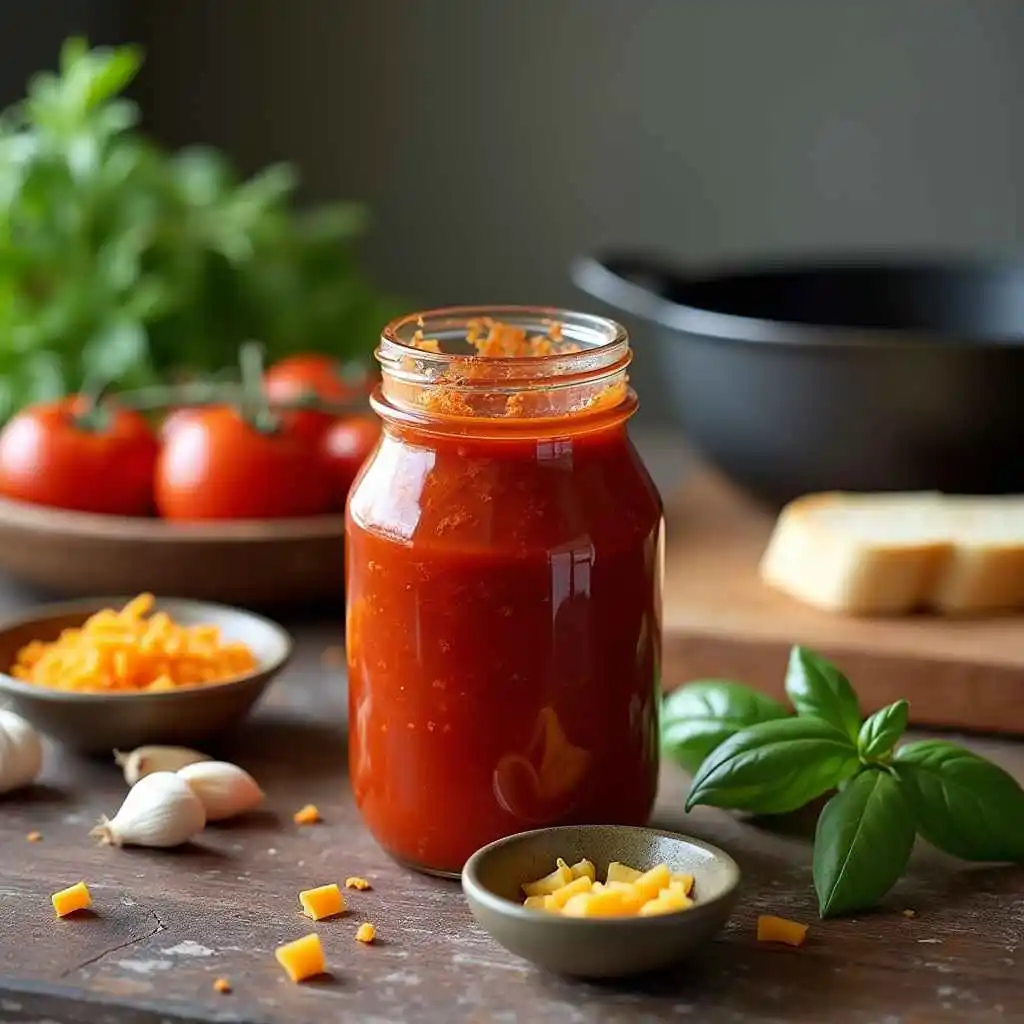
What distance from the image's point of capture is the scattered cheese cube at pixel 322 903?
1.14 meters

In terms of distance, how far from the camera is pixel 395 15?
3016 mm

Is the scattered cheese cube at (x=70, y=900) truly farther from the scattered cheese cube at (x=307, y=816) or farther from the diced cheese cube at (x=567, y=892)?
the diced cheese cube at (x=567, y=892)

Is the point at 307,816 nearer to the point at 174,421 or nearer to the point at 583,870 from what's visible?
the point at 583,870

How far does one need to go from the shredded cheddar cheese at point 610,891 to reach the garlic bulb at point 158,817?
11.7 inches

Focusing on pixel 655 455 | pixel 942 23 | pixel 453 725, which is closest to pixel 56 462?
pixel 453 725

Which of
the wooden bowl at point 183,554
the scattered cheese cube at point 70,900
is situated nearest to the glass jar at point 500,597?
the scattered cheese cube at point 70,900

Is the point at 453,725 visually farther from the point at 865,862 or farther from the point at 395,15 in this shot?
the point at 395,15

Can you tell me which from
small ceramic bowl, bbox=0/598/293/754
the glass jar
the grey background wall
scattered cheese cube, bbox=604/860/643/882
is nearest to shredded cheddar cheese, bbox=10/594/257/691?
small ceramic bowl, bbox=0/598/293/754

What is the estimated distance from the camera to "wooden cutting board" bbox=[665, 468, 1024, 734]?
147 cm

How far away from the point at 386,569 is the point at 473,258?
205 centimetres

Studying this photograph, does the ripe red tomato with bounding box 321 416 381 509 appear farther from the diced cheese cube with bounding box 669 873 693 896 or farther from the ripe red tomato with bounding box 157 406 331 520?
the diced cheese cube with bounding box 669 873 693 896

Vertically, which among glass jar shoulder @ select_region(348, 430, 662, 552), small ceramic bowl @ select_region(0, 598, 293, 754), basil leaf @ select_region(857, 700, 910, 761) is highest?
glass jar shoulder @ select_region(348, 430, 662, 552)

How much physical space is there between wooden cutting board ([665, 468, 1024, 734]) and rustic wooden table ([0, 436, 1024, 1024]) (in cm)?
21

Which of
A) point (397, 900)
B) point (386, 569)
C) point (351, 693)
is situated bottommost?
point (397, 900)
